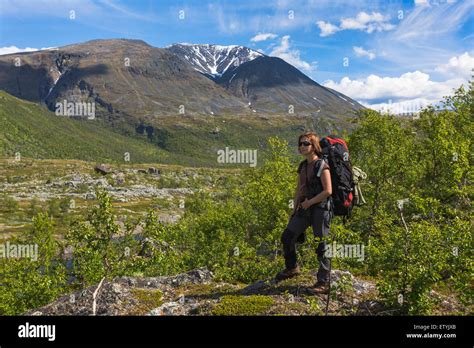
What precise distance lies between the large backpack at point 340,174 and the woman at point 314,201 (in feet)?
0.61

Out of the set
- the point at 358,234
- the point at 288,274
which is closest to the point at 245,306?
the point at 288,274

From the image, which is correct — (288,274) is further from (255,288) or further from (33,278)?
(33,278)

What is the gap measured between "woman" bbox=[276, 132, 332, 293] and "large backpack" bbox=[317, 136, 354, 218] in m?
0.19

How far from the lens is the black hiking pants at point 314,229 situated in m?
9.24

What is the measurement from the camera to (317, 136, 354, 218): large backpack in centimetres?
908

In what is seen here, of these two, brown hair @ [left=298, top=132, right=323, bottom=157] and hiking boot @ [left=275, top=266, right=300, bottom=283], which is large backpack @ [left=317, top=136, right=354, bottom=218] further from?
hiking boot @ [left=275, top=266, right=300, bottom=283]

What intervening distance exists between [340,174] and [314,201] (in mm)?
851

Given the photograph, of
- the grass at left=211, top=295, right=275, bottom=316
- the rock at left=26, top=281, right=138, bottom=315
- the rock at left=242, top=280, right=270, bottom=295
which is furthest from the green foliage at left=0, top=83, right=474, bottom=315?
the rock at left=242, top=280, right=270, bottom=295

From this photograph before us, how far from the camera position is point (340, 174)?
9062 millimetres

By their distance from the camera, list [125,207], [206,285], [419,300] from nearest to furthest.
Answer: [419,300]
[206,285]
[125,207]
